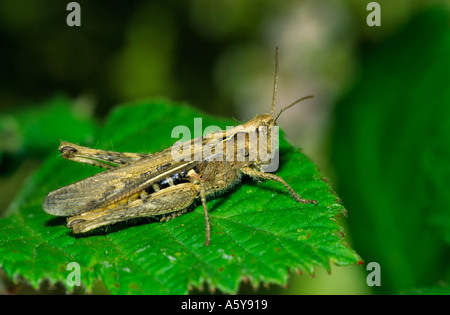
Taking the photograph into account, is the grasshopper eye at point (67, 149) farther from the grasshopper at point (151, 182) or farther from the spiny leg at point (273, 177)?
the spiny leg at point (273, 177)

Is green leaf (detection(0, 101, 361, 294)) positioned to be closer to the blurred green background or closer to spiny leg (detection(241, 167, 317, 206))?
spiny leg (detection(241, 167, 317, 206))

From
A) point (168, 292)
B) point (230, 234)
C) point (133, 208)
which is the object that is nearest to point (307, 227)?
point (230, 234)

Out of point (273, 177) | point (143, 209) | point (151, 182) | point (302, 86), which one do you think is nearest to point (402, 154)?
point (273, 177)

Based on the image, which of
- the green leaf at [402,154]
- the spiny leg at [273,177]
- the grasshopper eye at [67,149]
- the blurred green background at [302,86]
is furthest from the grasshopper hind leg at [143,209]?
the green leaf at [402,154]

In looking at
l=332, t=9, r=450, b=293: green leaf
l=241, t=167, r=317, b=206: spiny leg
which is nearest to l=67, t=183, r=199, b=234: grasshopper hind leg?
l=241, t=167, r=317, b=206: spiny leg

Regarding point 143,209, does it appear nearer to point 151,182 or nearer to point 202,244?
point 151,182

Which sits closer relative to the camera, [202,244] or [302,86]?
[202,244]

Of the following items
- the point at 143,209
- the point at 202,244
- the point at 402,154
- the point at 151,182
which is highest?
the point at 402,154
